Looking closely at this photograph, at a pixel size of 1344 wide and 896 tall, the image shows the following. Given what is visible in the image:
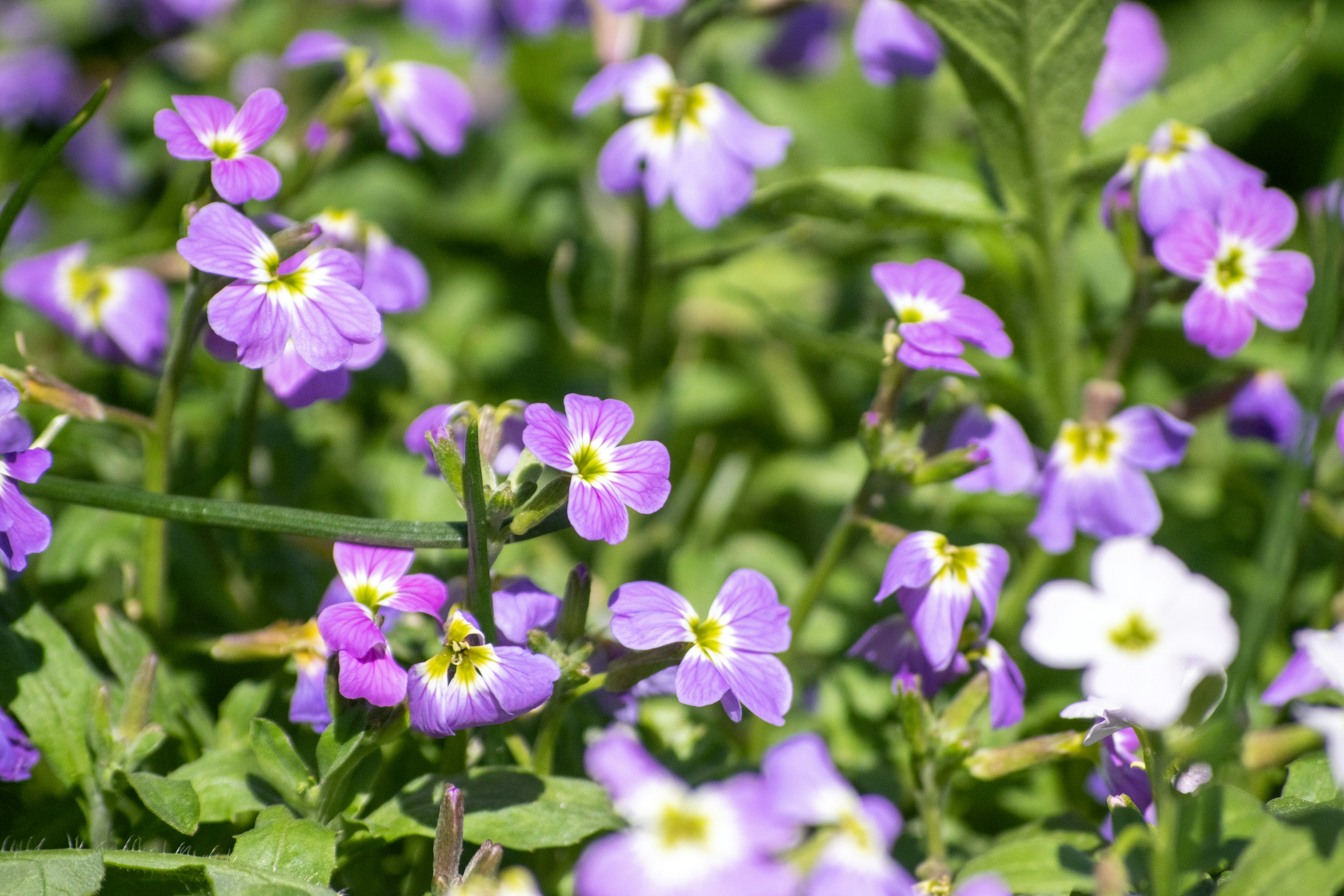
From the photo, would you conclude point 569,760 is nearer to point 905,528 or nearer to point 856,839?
point 856,839

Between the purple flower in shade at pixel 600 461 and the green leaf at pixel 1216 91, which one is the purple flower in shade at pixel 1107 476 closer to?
the green leaf at pixel 1216 91

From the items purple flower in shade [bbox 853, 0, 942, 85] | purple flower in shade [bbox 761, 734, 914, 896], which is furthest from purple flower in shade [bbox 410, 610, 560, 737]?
purple flower in shade [bbox 853, 0, 942, 85]

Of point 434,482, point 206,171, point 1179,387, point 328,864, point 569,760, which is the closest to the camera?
point 328,864

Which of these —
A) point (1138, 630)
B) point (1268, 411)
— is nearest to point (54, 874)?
point (1138, 630)

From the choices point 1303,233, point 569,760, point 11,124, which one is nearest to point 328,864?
point 569,760

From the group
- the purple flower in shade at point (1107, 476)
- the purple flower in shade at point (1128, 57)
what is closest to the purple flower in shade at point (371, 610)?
the purple flower in shade at point (1107, 476)

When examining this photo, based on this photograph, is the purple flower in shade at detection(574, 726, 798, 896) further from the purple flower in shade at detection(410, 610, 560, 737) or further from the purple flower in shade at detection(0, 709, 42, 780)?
the purple flower in shade at detection(0, 709, 42, 780)
